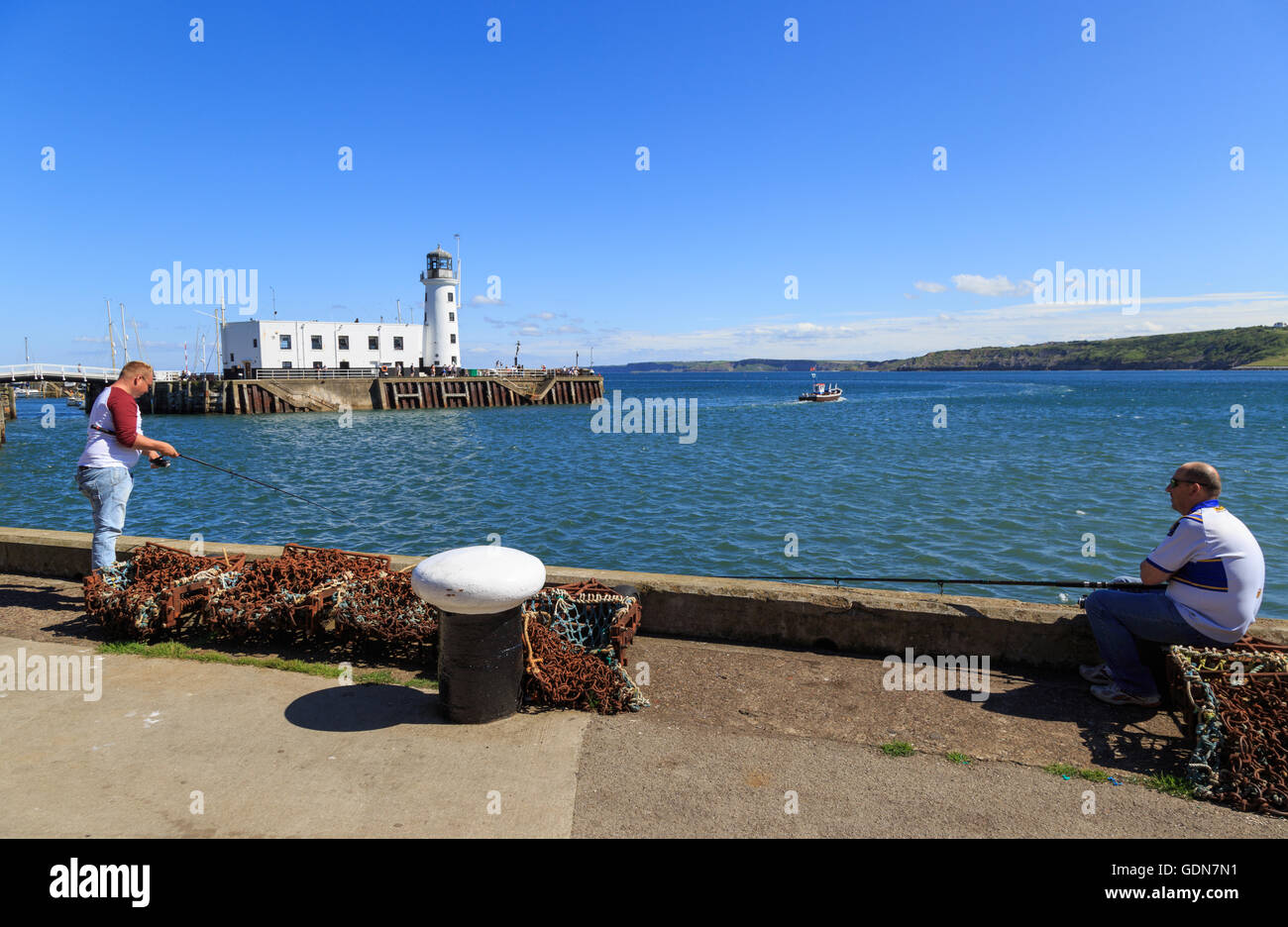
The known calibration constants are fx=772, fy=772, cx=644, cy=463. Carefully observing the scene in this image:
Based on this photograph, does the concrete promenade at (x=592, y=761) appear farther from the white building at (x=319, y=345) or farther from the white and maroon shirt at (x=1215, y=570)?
the white building at (x=319, y=345)

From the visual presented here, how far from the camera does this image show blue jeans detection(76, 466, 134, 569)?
20.9ft

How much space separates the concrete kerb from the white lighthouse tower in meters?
74.3

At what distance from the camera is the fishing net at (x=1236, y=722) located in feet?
12.7

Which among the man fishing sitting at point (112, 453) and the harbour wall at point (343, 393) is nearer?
the man fishing sitting at point (112, 453)

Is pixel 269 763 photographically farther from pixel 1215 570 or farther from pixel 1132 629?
pixel 1215 570

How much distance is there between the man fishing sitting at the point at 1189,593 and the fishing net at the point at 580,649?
308 centimetres

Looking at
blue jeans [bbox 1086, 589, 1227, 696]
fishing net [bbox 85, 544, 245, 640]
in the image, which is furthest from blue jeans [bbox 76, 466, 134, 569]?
blue jeans [bbox 1086, 589, 1227, 696]

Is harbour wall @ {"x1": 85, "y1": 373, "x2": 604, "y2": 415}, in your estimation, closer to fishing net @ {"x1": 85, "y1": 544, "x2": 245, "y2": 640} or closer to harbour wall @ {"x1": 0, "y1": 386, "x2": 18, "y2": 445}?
harbour wall @ {"x1": 0, "y1": 386, "x2": 18, "y2": 445}

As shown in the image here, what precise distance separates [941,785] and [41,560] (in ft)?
27.9

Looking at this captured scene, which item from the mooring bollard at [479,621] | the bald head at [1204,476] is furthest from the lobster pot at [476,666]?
the bald head at [1204,476]

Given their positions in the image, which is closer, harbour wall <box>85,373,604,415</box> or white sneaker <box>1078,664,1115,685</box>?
white sneaker <box>1078,664,1115,685</box>

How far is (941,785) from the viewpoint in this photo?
160 inches

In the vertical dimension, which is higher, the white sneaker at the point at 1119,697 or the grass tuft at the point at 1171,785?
the white sneaker at the point at 1119,697
